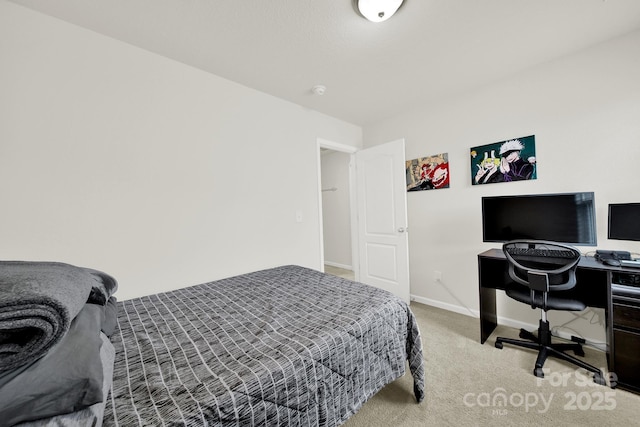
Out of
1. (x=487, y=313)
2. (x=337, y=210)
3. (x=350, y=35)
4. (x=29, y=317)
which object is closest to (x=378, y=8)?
(x=350, y=35)

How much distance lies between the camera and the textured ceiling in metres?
1.48

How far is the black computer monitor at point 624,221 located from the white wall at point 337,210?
3.26 meters

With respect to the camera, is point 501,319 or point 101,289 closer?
point 101,289

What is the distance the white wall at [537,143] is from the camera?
1.84 meters

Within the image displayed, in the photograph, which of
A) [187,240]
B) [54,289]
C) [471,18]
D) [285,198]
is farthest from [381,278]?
[54,289]

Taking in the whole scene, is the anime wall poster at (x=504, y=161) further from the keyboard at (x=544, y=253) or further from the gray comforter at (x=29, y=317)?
the gray comforter at (x=29, y=317)

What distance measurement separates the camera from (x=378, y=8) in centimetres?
143

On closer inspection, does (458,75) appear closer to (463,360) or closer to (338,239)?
(463,360)

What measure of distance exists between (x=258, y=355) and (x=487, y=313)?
220cm

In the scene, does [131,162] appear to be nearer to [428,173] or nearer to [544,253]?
[428,173]

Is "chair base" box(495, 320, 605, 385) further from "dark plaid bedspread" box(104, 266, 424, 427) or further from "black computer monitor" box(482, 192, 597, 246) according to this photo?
"dark plaid bedspread" box(104, 266, 424, 427)

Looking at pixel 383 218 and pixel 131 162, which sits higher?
pixel 131 162

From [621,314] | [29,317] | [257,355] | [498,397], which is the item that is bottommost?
[498,397]

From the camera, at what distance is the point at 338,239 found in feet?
16.2
